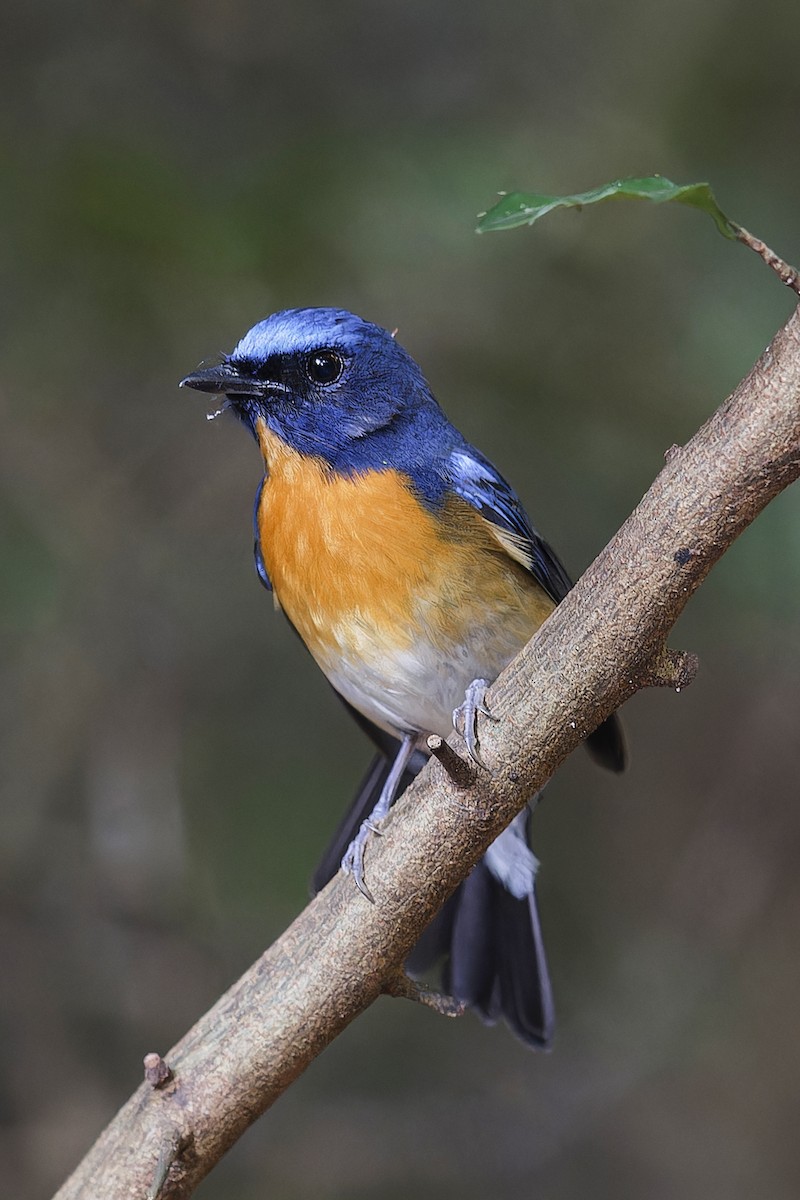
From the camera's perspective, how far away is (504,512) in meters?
3.17

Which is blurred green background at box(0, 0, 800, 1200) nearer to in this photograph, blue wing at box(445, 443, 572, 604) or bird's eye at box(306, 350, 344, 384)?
bird's eye at box(306, 350, 344, 384)

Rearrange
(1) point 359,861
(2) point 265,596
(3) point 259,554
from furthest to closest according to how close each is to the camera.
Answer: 1. (2) point 265,596
2. (3) point 259,554
3. (1) point 359,861

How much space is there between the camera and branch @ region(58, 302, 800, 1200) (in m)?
2.06

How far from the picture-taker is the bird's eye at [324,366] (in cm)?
323

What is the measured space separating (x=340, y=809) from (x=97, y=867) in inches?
36.8

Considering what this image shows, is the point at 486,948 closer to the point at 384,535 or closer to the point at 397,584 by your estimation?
the point at 397,584

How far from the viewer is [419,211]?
3.46 metres

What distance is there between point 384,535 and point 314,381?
0.46m

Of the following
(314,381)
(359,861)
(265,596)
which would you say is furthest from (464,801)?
(265,596)

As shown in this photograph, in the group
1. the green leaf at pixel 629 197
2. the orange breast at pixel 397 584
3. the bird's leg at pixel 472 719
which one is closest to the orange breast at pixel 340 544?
the orange breast at pixel 397 584

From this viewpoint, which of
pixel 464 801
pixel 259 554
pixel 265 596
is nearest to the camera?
pixel 464 801

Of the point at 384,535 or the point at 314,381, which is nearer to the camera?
the point at 384,535

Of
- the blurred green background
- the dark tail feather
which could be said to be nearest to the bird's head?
the blurred green background

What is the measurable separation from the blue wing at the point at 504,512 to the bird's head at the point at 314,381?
22 cm
